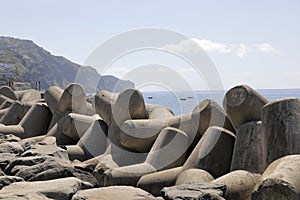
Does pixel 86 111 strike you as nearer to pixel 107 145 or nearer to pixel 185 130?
pixel 107 145

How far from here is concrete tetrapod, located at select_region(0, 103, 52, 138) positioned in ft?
32.3

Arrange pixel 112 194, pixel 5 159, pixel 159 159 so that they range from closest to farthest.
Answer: pixel 112 194 → pixel 5 159 → pixel 159 159

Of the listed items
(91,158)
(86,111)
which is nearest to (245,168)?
(91,158)

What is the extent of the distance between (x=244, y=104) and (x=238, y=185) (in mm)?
1473

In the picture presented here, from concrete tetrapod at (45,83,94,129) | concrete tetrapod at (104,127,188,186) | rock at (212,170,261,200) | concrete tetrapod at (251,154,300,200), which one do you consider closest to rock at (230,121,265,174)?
rock at (212,170,261,200)

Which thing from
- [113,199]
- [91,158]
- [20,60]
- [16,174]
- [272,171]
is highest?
[272,171]

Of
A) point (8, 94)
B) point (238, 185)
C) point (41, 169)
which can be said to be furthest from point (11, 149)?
point (8, 94)

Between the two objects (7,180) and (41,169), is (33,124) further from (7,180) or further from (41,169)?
(7,180)

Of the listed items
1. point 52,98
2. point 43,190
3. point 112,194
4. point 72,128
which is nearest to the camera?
point 112,194

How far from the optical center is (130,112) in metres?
7.94

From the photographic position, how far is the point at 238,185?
4.59 meters

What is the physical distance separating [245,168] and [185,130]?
5.20ft

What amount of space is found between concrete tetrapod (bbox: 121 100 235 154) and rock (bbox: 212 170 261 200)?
5.13 ft

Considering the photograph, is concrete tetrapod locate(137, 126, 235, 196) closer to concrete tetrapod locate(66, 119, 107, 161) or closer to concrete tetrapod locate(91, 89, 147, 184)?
concrete tetrapod locate(91, 89, 147, 184)
